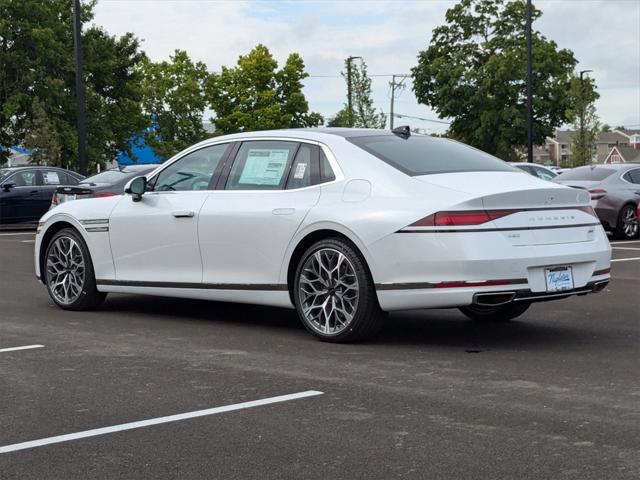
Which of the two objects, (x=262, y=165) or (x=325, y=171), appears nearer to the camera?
(x=325, y=171)

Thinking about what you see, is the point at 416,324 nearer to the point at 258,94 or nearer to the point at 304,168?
the point at 304,168

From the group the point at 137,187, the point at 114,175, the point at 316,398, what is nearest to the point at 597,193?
the point at 114,175

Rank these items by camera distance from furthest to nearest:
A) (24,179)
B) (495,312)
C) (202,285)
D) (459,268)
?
(24,179), (495,312), (202,285), (459,268)

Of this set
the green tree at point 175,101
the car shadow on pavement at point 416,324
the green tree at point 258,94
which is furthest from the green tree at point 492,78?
the car shadow on pavement at point 416,324

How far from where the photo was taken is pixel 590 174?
20062mm

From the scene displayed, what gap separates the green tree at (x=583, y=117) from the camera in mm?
66312

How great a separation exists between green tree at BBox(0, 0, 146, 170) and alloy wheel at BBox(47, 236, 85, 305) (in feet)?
121

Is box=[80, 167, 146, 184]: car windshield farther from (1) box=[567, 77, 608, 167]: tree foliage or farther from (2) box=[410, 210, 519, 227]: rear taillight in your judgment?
(1) box=[567, 77, 608, 167]: tree foliage

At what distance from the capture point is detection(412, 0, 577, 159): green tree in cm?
5984

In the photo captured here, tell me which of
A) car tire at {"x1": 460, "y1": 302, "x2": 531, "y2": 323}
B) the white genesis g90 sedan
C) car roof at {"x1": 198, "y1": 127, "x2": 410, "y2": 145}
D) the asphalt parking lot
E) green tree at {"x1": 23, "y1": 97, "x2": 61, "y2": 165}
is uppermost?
green tree at {"x1": 23, "y1": 97, "x2": 61, "y2": 165}

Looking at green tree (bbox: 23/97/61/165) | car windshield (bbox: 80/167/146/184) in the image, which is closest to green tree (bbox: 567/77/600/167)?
green tree (bbox: 23/97/61/165)

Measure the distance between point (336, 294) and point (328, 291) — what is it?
2.6 inches

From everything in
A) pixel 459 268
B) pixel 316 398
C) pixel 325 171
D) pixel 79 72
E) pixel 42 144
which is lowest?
pixel 316 398

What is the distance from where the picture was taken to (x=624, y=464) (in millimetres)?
4430
